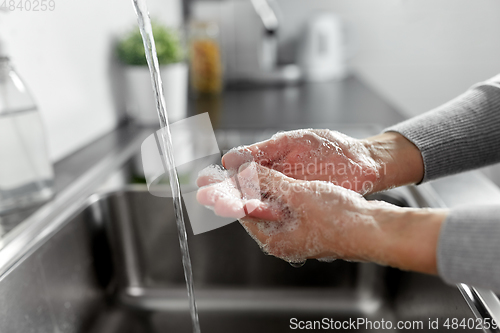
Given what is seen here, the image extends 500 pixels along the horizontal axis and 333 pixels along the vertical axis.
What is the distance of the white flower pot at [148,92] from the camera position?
1.00 meters

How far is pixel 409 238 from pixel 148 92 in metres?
0.78

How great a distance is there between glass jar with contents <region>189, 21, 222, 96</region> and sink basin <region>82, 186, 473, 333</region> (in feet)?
2.87

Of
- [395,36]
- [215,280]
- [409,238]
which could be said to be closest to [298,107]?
[215,280]

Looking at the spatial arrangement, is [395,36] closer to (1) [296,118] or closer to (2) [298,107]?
(2) [298,107]

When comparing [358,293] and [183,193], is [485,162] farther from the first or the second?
[183,193]

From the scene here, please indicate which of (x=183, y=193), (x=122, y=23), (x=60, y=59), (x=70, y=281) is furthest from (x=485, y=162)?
(x=122, y=23)

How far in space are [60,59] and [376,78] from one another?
1.61 m

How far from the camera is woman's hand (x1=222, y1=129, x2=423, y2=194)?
0.54 m

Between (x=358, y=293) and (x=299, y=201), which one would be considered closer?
A: (x=299, y=201)

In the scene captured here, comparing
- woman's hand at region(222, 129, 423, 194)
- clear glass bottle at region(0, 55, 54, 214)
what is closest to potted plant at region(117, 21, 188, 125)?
clear glass bottle at region(0, 55, 54, 214)

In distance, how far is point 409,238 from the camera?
0.35 m

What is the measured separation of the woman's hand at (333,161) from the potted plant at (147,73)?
55 cm

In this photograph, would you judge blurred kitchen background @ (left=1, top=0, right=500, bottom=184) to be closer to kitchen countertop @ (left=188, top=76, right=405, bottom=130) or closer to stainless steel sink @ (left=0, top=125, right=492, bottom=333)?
kitchen countertop @ (left=188, top=76, right=405, bottom=130)

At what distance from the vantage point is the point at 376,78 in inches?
81.3
